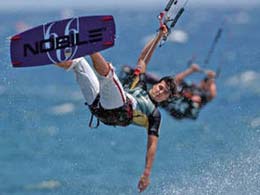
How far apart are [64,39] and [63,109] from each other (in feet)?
43.8

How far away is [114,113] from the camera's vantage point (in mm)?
9914

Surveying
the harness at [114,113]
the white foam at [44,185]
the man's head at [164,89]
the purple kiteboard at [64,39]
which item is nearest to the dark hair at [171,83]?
the man's head at [164,89]

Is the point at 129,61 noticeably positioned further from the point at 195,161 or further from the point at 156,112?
the point at 156,112

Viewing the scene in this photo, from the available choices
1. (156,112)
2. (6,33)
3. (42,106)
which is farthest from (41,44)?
(6,33)

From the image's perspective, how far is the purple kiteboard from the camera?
31.5 feet

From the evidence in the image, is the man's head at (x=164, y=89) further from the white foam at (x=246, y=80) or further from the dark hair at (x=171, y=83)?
the white foam at (x=246, y=80)

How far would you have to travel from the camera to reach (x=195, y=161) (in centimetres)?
1850

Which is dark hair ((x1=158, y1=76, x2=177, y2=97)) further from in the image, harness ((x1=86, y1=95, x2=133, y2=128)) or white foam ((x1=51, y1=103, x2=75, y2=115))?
white foam ((x1=51, y1=103, x2=75, y2=115))

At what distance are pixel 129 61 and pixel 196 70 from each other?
556 inches

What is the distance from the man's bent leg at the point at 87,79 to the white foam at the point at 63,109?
40.9 ft

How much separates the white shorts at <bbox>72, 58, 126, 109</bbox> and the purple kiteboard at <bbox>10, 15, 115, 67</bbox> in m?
0.19

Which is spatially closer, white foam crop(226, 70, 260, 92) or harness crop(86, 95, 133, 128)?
harness crop(86, 95, 133, 128)

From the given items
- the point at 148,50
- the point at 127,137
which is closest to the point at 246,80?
the point at 127,137

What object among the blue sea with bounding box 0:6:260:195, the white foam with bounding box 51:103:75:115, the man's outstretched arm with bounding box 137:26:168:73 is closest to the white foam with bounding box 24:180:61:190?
the blue sea with bounding box 0:6:260:195
